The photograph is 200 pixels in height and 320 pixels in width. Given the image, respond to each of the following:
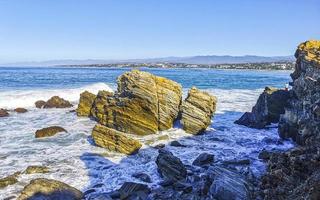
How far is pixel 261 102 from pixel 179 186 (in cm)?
1581

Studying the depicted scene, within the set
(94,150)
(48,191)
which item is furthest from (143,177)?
(94,150)

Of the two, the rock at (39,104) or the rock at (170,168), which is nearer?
the rock at (170,168)

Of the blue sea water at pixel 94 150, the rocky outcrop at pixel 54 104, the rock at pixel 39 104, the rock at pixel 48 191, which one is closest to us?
the rock at pixel 48 191

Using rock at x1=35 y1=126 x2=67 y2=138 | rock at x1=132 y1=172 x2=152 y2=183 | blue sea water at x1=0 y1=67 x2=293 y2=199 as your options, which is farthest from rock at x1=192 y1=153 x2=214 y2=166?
rock at x1=35 y1=126 x2=67 y2=138

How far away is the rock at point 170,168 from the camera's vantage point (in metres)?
15.2

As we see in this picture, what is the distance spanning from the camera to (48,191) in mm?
13469

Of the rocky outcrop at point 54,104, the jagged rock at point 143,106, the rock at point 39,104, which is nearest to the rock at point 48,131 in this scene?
the jagged rock at point 143,106

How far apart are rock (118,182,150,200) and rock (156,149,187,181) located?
1.46 meters

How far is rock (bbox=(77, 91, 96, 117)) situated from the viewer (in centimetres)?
3106

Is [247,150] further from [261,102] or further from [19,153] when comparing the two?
[19,153]

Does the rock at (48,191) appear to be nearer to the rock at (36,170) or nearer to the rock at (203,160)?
the rock at (36,170)

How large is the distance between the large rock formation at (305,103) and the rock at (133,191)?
8334 mm

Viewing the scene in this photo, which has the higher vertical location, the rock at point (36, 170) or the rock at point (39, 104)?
the rock at point (36, 170)

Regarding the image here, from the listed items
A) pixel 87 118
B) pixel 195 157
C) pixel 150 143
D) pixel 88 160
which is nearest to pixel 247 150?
pixel 195 157
